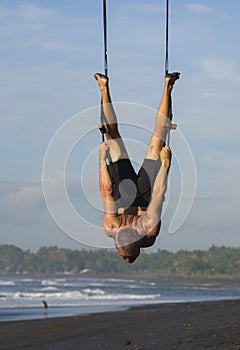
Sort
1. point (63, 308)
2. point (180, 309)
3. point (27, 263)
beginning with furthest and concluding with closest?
1. point (27, 263)
2. point (63, 308)
3. point (180, 309)

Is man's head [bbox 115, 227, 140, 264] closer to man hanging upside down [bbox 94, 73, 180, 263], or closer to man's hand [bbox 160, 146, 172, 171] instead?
man hanging upside down [bbox 94, 73, 180, 263]

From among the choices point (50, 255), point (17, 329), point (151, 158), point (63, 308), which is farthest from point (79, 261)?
point (151, 158)

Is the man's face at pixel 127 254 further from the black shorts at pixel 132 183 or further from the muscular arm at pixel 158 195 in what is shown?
the black shorts at pixel 132 183

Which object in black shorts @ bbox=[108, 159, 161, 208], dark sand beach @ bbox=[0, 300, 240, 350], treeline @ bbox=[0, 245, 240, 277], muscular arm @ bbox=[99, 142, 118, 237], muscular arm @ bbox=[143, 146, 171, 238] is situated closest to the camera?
muscular arm @ bbox=[99, 142, 118, 237]

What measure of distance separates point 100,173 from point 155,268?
508 feet

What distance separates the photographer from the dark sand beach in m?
27.7

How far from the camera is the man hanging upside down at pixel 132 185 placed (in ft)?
42.7

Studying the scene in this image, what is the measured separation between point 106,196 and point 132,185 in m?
0.51

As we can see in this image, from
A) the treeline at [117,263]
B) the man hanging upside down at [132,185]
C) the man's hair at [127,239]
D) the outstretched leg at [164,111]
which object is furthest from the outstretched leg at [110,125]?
the treeline at [117,263]

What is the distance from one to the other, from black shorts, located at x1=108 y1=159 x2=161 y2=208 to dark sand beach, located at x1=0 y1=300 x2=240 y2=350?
44.1ft

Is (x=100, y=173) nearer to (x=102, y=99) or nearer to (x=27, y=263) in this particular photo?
(x=102, y=99)

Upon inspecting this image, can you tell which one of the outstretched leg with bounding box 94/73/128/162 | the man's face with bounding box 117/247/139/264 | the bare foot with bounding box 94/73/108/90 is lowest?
the man's face with bounding box 117/247/139/264

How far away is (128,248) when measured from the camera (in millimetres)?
13125

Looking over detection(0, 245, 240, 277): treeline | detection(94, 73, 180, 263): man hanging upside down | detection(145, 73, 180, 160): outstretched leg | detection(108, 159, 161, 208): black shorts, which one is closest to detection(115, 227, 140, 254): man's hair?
detection(94, 73, 180, 263): man hanging upside down
